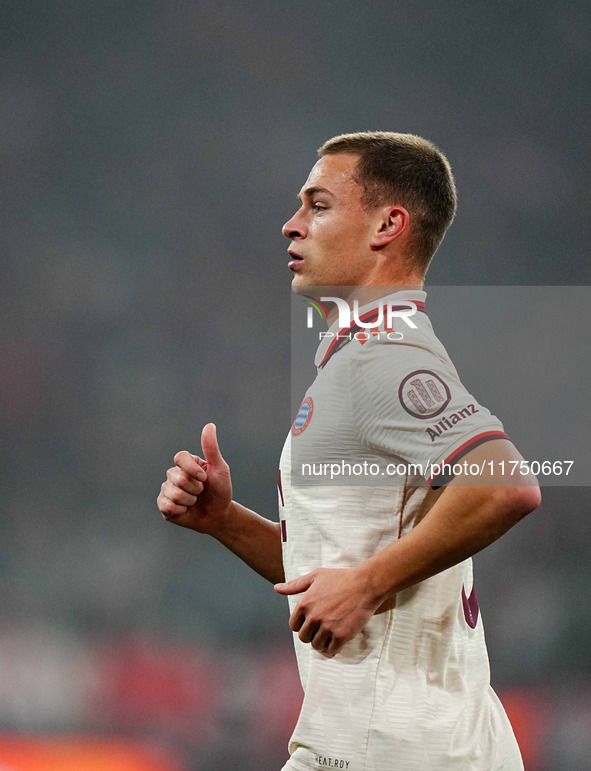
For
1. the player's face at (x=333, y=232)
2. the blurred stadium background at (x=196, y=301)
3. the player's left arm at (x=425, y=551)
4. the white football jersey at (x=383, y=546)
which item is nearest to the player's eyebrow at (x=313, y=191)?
the player's face at (x=333, y=232)

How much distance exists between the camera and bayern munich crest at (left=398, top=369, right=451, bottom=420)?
938 mm

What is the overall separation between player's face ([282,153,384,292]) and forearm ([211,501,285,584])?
388 millimetres

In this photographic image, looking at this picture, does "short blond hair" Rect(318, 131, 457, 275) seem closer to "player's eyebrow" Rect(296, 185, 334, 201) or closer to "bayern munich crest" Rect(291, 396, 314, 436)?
"player's eyebrow" Rect(296, 185, 334, 201)

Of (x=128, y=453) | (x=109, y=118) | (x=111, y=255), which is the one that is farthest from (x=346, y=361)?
(x=109, y=118)

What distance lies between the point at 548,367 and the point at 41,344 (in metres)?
2.14

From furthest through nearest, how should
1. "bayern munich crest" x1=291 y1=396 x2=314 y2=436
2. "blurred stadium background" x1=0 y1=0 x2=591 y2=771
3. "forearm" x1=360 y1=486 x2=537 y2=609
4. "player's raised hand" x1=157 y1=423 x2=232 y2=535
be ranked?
"blurred stadium background" x1=0 y1=0 x2=591 y2=771
"player's raised hand" x1=157 y1=423 x2=232 y2=535
"bayern munich crest" x1=291 y1=396 x2=314 y2=436
"forearm" x1=360 y1=486 x2=537 y2=609

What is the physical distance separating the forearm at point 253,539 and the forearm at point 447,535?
0.44m

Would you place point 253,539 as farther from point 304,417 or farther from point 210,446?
point 304,417

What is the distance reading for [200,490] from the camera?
1236 millimetres

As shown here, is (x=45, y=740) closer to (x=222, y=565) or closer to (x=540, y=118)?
(x=222, y=565)

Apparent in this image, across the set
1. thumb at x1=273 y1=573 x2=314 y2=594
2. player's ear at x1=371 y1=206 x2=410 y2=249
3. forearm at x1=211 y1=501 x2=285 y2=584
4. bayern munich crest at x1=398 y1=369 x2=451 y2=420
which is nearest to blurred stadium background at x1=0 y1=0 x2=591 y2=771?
forearm at x1=211 y1=501 x2=285 y2=584

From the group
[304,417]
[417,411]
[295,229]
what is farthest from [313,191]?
[417,411]

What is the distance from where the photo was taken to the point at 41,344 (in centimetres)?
342

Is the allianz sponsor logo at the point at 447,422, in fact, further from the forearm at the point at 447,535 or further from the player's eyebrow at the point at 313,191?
the player's eyebrow at the point at 313,191
